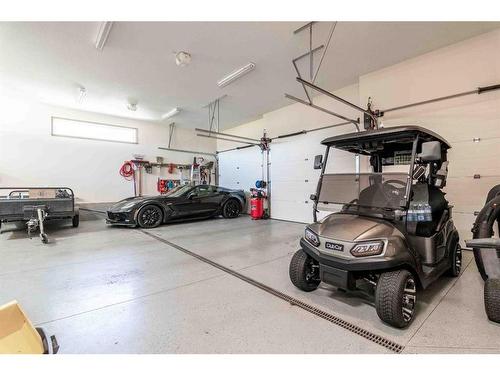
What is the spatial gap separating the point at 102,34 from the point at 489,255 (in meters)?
5.53

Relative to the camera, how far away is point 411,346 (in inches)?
59.6

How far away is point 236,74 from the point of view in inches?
186

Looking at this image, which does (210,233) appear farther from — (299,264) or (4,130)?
(4,130)

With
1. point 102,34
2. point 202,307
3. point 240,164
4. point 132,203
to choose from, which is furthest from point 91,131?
point 202,307

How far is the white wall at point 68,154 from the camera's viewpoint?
611cm

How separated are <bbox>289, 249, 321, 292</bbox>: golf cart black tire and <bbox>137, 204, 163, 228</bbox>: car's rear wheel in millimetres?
4604

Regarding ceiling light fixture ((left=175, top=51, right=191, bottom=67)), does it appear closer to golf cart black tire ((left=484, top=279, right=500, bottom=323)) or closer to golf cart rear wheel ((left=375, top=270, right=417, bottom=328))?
golf cart rear wheel ((left=375, top=270, right=417, bottom=328))

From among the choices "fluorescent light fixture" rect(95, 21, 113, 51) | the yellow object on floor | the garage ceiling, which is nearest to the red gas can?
the garage ceiling

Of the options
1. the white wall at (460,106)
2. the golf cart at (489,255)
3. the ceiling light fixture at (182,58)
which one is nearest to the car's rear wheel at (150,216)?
A: the ceiling light fixture at (182,58)

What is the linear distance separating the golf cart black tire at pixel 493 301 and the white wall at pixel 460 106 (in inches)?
92.8
